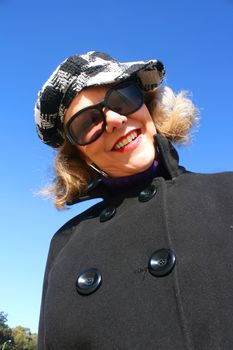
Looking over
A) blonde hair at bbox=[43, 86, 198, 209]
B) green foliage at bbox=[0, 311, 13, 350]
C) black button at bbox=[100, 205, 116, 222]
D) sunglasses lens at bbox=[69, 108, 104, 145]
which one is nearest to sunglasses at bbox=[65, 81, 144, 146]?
sunglasses lens at bbox=[69, 108, 104, 145]

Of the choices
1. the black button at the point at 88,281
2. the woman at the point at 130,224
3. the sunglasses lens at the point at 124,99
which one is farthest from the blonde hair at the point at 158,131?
the black button at the point at 88,281

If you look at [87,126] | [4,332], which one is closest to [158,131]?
[87,126]

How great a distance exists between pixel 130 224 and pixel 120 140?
0.45m

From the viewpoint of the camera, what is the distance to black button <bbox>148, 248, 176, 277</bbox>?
1891 millimetres

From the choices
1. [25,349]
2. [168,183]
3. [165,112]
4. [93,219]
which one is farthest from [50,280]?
[25,349]

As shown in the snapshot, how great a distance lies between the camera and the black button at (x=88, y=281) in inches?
83.8

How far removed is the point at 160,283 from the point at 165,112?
1124 millimetres

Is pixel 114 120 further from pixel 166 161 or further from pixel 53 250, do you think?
pixel 53 250

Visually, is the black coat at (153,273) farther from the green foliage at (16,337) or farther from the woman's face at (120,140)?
the green foliage at (16,337)

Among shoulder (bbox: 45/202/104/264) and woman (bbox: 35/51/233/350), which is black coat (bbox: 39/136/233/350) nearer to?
woman (bbox: 35/51/233/350)

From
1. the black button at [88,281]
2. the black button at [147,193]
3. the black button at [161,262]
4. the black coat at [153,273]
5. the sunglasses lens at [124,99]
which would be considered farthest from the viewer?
the sunglasses lens at [124,99]

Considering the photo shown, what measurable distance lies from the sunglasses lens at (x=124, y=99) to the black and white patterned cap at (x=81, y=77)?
5 centimetres

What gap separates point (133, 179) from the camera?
2484mm

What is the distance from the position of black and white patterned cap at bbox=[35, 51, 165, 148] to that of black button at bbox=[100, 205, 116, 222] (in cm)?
57
